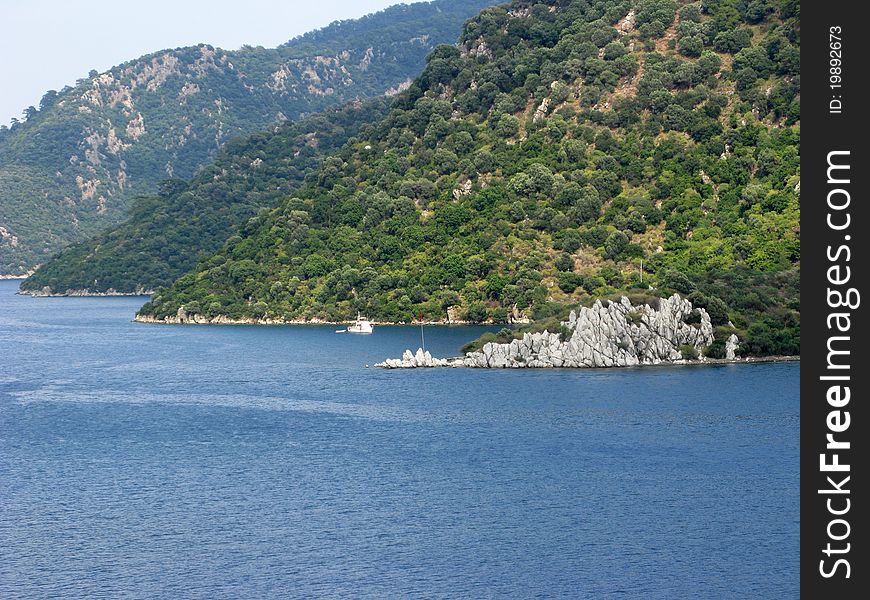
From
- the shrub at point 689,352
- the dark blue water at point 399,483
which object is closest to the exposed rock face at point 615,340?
the shrub at point 689,352

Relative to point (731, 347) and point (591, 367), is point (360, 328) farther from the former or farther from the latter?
point (731, 347)

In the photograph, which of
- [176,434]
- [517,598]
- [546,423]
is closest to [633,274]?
[546,423]

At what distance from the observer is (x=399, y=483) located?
8194cm

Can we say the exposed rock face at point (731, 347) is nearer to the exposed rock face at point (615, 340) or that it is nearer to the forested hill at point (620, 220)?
the exposed rock face at point (615, 340)

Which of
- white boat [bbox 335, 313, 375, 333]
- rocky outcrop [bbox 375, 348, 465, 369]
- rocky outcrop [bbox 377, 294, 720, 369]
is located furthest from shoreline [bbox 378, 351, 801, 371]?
white boat [bbox 335, 313, 375, 333]

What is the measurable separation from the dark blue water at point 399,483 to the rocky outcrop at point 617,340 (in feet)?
11.1

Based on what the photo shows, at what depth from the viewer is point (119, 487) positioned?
269ft

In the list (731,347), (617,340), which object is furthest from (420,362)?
(731,347)

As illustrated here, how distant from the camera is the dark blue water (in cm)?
6184

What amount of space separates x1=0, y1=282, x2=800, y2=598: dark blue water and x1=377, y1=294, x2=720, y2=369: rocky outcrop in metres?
3.39

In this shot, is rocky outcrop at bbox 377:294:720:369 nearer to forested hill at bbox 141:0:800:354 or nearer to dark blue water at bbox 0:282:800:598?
dark blue water at bbox 0:282:800:598

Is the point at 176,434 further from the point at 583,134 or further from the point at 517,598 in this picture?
the point at 583,134

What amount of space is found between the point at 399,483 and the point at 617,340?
55.5 m

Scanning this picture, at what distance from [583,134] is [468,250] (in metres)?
30.9
